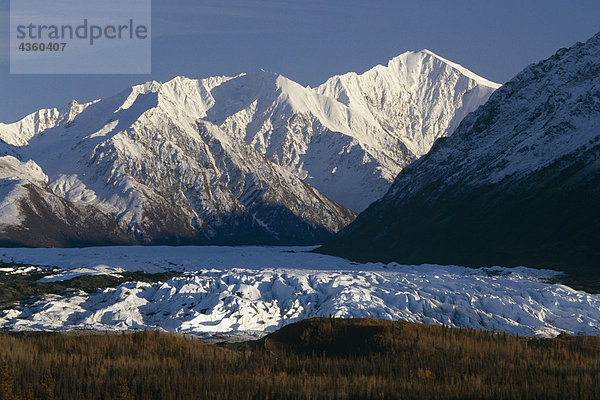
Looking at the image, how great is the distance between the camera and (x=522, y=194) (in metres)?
153

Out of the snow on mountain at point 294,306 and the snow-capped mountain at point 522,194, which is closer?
the snow on mountain at point 294,306

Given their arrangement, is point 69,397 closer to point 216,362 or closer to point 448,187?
point 216,362

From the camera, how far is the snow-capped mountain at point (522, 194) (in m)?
132

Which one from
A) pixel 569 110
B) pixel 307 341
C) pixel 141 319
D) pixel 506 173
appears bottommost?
pixel 141 319

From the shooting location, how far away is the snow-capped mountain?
132 m

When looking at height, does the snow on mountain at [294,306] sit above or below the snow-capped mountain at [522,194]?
below

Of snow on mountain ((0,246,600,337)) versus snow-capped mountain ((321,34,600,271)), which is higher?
snow-capped mountain ((321,34,600,271))

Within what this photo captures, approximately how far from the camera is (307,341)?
26.9 metres

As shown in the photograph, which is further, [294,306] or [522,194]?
[522,194]

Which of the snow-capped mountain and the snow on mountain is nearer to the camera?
the snow on mountain

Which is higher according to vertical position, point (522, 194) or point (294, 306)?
point (522, 194)

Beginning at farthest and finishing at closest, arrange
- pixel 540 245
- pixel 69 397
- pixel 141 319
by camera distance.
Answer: pixel 540 245 → pixel 141 319 → pixel 69 397

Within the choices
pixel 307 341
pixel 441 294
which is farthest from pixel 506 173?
pixel 307 341

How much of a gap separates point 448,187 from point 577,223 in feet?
180
